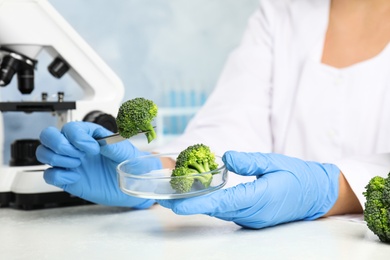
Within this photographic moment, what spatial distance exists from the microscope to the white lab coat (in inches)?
12.1

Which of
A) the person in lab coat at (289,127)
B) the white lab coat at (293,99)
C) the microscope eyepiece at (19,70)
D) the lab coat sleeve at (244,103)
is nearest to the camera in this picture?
the person in lab coat at (289,127)

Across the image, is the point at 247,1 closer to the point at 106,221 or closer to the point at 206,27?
the point at 206,27

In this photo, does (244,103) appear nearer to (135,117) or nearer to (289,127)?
(289,127)

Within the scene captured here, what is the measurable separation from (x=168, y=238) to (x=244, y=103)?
3.12ft

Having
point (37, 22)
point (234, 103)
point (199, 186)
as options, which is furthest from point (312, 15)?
point (199, 186)

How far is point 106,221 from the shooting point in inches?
63.8

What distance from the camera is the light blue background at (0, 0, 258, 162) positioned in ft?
9.49

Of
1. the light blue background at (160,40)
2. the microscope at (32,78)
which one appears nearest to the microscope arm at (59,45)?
the microscope at (32,78)

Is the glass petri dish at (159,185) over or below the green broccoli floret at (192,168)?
below

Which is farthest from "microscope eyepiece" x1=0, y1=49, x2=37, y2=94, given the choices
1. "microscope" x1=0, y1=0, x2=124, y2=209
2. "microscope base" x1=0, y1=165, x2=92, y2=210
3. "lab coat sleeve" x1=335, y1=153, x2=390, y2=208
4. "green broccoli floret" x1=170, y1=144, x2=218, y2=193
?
"lab coat sleeve" x1=335, y1=153, x2=390, y2=208

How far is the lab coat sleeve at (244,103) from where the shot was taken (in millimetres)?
2152

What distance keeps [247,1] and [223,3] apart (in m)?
0.20

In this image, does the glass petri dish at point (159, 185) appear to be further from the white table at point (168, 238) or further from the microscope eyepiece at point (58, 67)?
the microscope eyepiece at point (58, 67)

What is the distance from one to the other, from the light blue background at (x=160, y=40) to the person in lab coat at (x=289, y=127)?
A: 2.76ft
